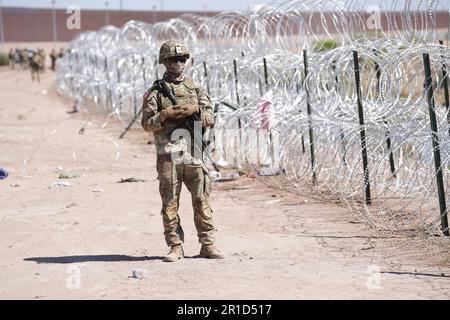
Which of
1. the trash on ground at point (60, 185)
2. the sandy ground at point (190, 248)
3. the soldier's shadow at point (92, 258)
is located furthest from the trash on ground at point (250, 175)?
the soldier's shadow at point (92, 258)

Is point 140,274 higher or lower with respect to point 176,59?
lower

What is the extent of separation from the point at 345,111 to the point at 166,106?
3215mm

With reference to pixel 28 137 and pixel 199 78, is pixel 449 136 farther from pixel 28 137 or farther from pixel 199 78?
pixel 28 137

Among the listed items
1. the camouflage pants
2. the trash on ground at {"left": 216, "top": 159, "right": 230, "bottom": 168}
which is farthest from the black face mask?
the trash on ground at {"left": 216, "top": 159, "right": 230, "bottom": 168}

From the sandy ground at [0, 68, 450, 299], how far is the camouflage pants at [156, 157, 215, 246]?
0.79 ft

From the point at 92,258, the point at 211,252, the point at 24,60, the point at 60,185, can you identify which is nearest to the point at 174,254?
the point at 211,252

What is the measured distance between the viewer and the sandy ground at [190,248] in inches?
255

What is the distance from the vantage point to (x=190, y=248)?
8.23m

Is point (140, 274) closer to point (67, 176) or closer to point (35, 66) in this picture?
point (67, 176)

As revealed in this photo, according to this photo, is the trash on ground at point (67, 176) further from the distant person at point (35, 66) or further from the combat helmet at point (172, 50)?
the distant person at point (35, 66)

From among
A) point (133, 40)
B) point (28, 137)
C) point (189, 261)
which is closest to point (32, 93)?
point (133, 40)

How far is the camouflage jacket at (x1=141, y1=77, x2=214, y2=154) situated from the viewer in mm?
7328
